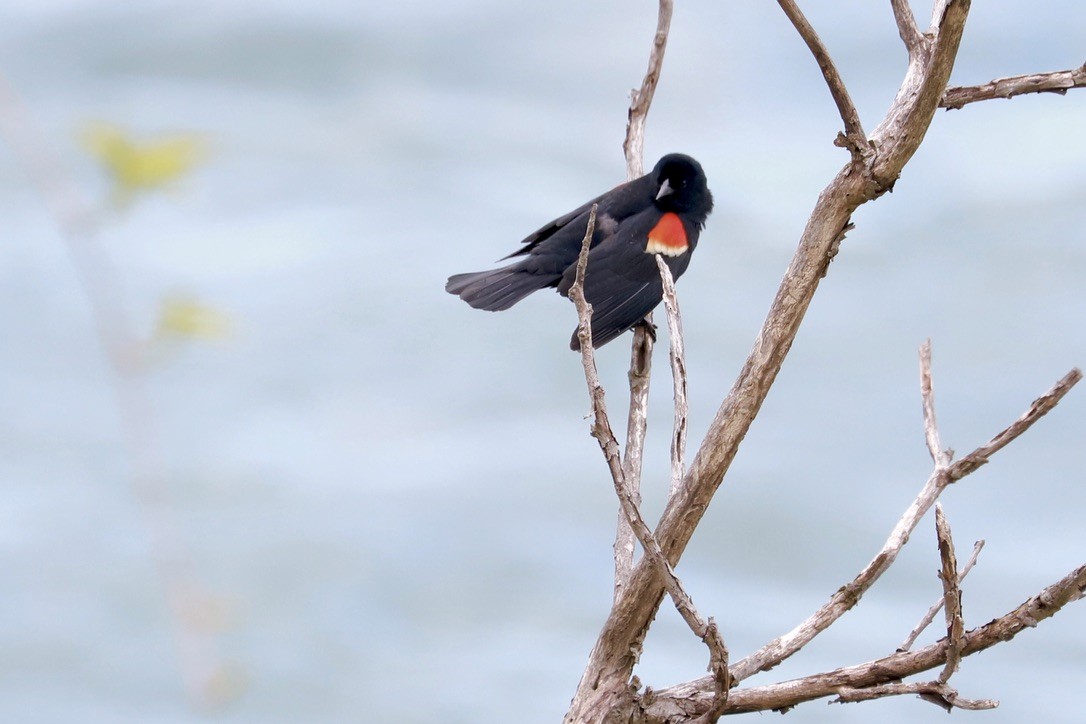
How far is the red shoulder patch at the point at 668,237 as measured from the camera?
3.52 meters

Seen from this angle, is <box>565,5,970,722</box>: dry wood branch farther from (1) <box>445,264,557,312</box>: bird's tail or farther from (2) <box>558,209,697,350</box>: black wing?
(1) <box>445,264,557,312</box>: bird's tail

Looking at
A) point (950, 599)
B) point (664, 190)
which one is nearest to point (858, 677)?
point (950, 599)

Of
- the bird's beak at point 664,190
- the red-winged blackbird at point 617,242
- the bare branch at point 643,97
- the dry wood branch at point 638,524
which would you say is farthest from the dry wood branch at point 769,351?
the bird's beak at point 664,190

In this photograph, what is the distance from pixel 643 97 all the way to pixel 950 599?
145cm

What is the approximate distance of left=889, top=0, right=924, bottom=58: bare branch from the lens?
5.69ft

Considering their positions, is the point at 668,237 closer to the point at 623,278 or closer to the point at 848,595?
the point at 623,278

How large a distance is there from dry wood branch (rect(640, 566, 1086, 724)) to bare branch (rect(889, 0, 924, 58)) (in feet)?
2.42

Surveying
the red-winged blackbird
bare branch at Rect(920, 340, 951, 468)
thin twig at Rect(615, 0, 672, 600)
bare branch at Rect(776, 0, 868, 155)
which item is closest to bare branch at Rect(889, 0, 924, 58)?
bare branch at Rect(776, 0, 868, 155)

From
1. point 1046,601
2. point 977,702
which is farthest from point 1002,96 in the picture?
point 977,702

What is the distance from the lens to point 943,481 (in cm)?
178

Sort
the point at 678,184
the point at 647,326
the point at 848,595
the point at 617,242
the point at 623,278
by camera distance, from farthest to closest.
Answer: the point at 678,184 < the point at 617,242 < the point at 623,278 < the point at 647,326 < the point at 848,595

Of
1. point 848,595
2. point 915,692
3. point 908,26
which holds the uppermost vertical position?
point 908,26

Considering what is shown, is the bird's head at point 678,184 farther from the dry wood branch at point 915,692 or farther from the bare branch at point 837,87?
the dry wood branch at point 915,692

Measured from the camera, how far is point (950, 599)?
5.44 feet
